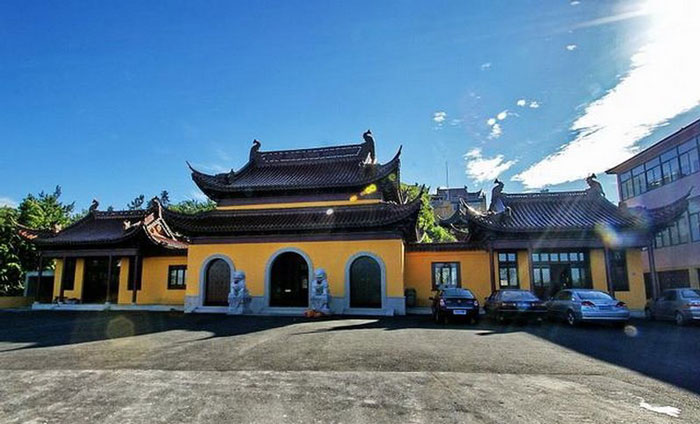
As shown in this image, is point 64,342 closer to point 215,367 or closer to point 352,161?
point 215,367

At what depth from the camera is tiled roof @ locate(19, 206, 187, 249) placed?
70.9 ft

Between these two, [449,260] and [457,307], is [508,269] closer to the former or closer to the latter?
[449,260]

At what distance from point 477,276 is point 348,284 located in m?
6.09

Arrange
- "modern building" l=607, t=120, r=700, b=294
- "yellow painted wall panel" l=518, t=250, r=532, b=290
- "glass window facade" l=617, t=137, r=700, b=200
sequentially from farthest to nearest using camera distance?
1. "glass window facade" l=617, t=137, r=700, b=200
2. "modern building" l=607, t=120, r=700, b=294
3. "yellow painted wall panel" l=518, t=250, r=532, b=290

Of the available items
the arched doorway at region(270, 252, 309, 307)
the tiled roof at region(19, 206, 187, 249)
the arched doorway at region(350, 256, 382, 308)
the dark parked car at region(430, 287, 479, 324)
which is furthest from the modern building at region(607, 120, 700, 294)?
the tiled roof at region(19, 206, 187, 249)

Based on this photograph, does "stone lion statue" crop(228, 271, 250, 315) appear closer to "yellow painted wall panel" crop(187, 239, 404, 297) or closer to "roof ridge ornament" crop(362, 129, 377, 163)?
"yellow painted wall panel" crop(187, 239, 404, 297)

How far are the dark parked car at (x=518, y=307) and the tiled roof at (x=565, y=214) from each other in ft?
13.1

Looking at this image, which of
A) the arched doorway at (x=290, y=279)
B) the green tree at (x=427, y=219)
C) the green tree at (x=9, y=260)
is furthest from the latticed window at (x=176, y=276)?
the green tree at (x=427, y=219)

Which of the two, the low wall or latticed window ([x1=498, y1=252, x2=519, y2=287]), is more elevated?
latticed window ([x1=498, y1=252, x2=519, y2=287])

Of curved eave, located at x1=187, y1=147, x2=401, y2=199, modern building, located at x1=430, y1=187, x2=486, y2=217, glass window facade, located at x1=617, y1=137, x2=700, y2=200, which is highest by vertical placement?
modern building, located at x1=430, y1=187, x2=486, y2=217

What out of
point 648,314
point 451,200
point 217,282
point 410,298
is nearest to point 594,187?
point 648,314

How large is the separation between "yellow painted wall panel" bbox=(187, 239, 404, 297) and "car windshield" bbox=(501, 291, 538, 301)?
14.2 feet

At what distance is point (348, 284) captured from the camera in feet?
57.4

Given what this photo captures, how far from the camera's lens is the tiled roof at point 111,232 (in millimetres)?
21625
